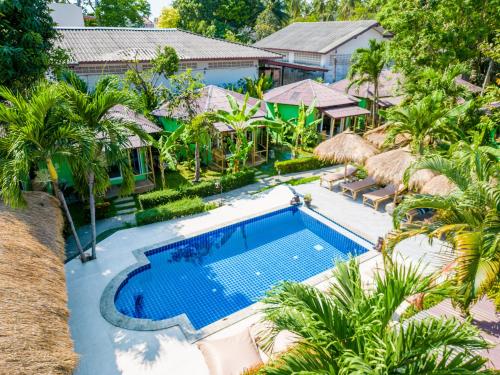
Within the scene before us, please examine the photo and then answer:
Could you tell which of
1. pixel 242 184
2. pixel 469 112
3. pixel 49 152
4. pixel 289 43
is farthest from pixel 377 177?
pixel 289 43

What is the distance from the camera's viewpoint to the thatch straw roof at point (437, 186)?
40.9ft

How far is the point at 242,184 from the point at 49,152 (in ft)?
33.4

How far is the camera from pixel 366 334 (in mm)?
4512

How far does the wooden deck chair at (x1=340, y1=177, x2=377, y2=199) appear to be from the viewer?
1733 centimetres

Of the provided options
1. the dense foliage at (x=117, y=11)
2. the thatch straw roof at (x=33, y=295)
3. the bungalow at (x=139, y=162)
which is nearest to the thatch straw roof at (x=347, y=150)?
the bungalow at (x=139, y=162)

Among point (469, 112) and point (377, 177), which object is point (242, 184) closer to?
point (377, 177)

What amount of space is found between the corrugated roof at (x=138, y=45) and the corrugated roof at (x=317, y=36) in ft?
24.5

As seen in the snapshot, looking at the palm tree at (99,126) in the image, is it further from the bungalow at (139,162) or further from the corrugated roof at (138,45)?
the corrugated roof at (138,45)

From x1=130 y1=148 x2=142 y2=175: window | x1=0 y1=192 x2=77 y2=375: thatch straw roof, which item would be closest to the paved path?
x1=0 y1=192 x2=77 y2=375: thatch straw roof

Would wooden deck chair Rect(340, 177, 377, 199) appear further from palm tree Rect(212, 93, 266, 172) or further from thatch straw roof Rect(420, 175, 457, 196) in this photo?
palm tree Rect(212, 93, 266, 172)

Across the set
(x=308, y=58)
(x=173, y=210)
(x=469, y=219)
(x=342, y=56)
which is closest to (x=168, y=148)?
(x=173, y=210)

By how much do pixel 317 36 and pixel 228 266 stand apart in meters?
32.9

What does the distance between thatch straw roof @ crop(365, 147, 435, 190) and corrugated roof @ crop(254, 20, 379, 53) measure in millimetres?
21378

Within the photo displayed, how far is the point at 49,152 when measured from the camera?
10.3m
